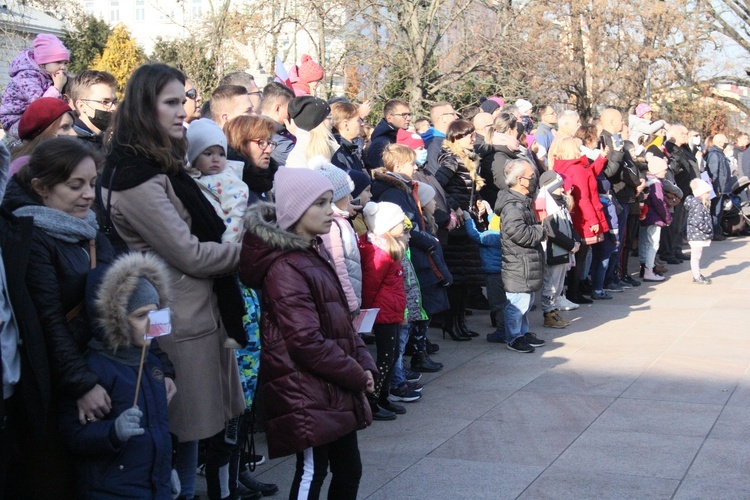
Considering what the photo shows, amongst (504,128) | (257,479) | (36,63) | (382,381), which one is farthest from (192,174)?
(504,128)

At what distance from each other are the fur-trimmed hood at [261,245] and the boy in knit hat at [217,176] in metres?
0.42

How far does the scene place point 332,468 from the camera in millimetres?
4316

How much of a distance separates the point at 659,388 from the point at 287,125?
3.52 m

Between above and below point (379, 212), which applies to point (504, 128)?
above

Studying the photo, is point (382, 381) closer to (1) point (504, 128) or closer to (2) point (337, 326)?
(2) point (337, 326)

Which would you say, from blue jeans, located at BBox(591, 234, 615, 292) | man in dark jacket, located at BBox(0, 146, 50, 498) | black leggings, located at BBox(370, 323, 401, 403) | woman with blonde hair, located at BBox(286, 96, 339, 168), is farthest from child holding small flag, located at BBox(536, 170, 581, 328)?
man in dark jacket, located at BBox(0, 146, 50, 498)

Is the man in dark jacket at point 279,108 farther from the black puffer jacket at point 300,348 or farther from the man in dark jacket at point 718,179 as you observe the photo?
the man in dark jacket at point 718,179

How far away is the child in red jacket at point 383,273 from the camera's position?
6.57 m

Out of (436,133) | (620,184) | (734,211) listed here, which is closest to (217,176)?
(436,133)

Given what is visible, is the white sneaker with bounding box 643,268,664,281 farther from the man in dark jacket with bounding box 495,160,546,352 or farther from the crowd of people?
the crowd of people

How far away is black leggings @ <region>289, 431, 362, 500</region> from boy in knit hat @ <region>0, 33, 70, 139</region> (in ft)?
12.7

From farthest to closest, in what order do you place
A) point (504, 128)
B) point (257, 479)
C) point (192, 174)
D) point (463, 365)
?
1. point (504, 128)
2. point (463, 365)
3. point (257, 479)
4. point (192, 174)

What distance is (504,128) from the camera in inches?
393

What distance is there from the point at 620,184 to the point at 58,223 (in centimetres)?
962
